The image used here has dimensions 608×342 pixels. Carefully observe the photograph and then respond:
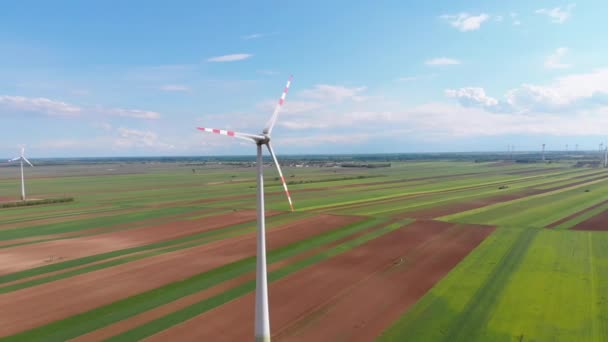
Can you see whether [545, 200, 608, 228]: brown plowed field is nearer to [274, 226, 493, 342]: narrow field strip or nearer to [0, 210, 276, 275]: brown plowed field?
[274, 226, 493, 342]: narrow field strip

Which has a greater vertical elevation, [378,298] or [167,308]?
[167,308]

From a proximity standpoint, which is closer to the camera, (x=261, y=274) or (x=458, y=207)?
(x=261, y=274)

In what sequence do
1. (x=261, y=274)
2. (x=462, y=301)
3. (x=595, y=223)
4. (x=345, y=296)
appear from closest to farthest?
(x=261, y=274) → (x=462, y=301) → (x=345, y=296) → (x=595, y=223)

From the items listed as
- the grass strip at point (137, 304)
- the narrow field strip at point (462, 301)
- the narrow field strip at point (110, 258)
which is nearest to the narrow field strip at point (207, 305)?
the grass strip at point (137, 304)

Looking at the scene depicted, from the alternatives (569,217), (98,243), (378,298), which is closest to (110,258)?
(98,243)

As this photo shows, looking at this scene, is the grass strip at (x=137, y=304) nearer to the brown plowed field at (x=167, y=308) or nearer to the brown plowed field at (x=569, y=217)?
the brown plowed field at (x=167, y=308)

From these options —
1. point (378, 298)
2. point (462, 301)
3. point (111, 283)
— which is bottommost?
point (378, 298)

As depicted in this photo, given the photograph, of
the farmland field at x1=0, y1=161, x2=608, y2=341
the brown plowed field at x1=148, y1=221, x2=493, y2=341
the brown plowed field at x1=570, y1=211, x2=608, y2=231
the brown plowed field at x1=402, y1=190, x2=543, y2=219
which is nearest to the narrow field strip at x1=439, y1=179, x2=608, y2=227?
the farmland field at x1=0, y1=161, x2=608, y2=341

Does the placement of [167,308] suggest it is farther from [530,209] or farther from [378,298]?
[530,209]
